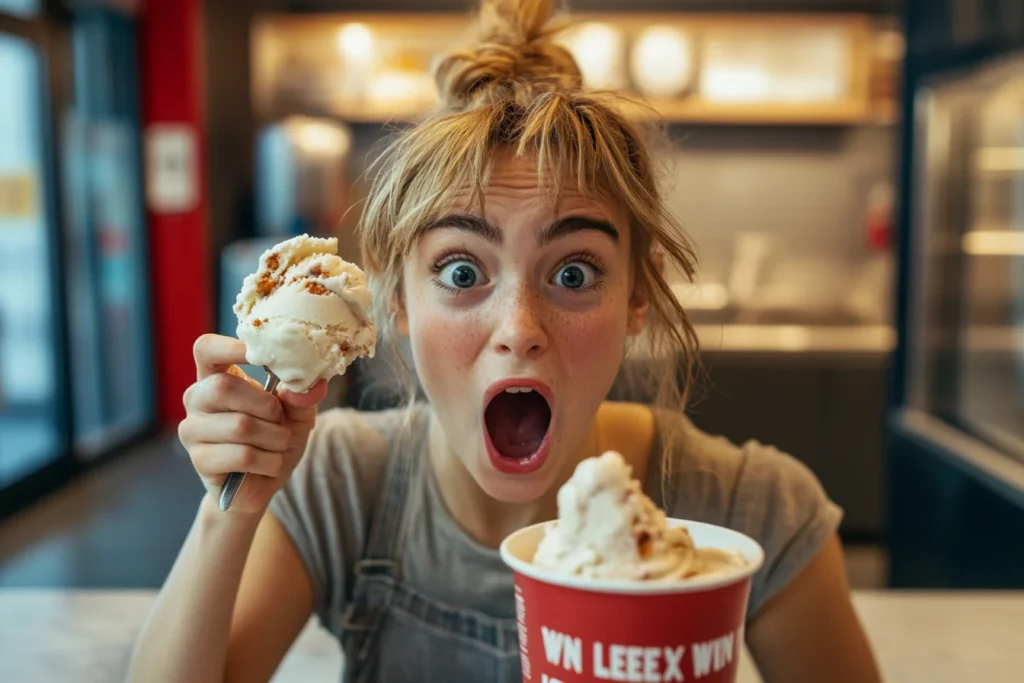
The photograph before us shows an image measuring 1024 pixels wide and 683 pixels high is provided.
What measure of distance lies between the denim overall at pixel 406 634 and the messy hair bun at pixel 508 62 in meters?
0.51

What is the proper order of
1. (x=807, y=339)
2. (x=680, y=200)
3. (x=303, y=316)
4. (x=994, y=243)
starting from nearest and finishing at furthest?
(x=303, y=316) → (x=994, y=243) → (x=680, y=200) → (x=807, y=339)

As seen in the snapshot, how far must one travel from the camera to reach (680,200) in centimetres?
354

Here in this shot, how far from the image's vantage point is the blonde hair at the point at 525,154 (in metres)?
0.98

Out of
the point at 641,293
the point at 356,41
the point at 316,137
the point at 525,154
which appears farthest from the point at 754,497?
the point at 356,41

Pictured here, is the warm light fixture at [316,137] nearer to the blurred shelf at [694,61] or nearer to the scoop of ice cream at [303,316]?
the blurred shelf at [694,61]

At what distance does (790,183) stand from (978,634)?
477 centimetres

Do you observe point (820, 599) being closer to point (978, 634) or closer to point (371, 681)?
point (978, 634)

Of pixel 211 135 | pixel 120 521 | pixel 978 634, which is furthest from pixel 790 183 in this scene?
pixel 978 634

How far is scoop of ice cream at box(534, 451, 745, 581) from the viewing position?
0.67m

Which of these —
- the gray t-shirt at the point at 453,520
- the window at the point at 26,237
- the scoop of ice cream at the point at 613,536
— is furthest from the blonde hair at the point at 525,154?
the window at the point at 26,237

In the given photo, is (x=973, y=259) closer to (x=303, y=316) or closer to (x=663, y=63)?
(x=663, y=63)

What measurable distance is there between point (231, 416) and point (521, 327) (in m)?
0.27

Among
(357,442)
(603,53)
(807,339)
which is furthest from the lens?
(603,53)

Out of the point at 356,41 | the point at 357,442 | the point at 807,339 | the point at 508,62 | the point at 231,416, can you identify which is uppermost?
the point at 356,41
